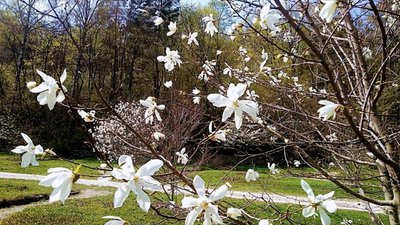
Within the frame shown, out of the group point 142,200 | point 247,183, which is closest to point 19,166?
point 247,183

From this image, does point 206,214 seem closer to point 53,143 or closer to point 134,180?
point 134,180

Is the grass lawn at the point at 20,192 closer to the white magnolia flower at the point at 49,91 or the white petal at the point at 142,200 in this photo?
the white magnolia flower at the point at 49,91

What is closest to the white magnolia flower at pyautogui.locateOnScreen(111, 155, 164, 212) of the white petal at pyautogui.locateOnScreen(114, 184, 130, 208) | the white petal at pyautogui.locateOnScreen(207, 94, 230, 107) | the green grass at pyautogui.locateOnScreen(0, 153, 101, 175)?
the white petal at pyautogui.locateOnScreen(114, 184, 130, 208)

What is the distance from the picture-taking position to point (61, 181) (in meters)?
0.94

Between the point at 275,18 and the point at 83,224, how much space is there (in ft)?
19.3

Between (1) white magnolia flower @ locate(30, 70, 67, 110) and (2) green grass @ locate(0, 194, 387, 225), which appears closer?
(1) white magnolia flower @ locate(30, 70, 67, 110)

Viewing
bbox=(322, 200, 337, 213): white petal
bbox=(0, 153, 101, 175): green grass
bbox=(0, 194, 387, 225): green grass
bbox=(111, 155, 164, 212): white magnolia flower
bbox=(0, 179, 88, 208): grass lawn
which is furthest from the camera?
bbox=(0, 153, 101, 175): green grass

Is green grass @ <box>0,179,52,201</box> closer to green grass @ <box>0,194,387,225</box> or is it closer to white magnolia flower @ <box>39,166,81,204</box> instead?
green grass @ <box>0,194,387,225</box>

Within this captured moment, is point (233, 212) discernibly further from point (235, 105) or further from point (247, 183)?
point (247, 183)

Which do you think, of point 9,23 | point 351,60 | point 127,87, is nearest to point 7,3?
point 9,23

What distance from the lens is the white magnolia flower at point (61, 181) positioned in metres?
0.93

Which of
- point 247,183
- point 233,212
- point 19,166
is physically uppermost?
point 233,212

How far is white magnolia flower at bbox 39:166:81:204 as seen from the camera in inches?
36.6

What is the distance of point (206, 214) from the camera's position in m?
0.92
